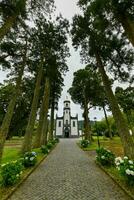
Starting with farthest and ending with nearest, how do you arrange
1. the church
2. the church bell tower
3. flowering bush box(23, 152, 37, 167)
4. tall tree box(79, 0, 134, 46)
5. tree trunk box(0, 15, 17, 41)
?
the church bell tower
the church
flowering bush box(23, 152, 37, 167)
tree trunk box(0, 15, 17, 41)
tall tree box(79, 0, 134, 46)

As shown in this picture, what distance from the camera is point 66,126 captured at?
249 feet

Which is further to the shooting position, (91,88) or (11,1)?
(91,88)

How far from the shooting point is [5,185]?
7.42m

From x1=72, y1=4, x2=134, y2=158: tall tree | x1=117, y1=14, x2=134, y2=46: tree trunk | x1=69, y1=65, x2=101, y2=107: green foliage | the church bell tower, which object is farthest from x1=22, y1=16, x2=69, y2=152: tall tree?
the church bell tower

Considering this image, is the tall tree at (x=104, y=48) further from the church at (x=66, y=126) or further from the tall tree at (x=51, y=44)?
the church at (x=66, y=126)

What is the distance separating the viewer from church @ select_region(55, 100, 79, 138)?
75750 millimetres

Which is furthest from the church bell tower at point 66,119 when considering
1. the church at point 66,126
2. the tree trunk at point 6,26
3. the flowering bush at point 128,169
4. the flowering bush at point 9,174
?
the flowering bush at point 128,169

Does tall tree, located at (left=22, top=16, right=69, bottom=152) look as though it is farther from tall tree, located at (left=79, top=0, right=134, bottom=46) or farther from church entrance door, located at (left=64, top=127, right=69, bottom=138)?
church entrance door, located at (left=64, top=127, right=69, bottom=138)

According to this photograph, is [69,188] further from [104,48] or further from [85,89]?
[85,89]

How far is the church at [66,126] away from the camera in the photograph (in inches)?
2982

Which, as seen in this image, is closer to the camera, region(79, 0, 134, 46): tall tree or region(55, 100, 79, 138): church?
region(79, 0, 134, 46): tall tree

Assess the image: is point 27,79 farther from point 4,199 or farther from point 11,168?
point 4,199

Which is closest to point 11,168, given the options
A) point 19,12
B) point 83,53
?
point 19,12

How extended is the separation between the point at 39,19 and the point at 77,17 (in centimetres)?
271
